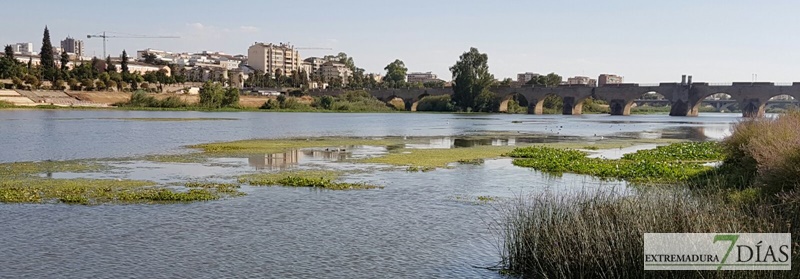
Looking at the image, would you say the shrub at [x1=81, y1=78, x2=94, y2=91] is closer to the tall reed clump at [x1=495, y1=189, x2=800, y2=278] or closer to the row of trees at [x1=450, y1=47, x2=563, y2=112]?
the row of trees at [x1=450, y1=47, x2=563, y2=112]

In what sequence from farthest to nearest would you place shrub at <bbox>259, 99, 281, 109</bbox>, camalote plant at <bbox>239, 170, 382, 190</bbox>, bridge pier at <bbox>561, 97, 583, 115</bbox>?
1. bridge pier at <bbox>561, 97, 583, 115</bbox>
2. shrub at <bbox>259, 99, 281, 109</bbox>
3. camalote plant at <bbox>239, 170, 382, 190</bbox>

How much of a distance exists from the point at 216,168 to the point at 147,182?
490 centimetres

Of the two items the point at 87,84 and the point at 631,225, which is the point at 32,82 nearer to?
the point at 87,84

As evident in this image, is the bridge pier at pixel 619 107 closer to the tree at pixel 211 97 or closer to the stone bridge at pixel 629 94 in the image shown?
the stone bridge at pixel 629 94

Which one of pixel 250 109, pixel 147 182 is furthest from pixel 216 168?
pixel 250 109

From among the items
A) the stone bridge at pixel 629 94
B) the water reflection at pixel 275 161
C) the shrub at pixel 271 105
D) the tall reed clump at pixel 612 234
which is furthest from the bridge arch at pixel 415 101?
the tall reed clump at pixel 612 234

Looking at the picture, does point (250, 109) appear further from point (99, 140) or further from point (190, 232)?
point (190, 232)

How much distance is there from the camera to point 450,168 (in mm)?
30172

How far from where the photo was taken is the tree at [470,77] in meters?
141

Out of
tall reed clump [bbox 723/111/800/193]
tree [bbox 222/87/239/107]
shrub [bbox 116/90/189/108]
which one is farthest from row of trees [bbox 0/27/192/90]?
tall reed clump [bbox 723/111/800/193]

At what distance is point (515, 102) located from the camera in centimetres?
15825

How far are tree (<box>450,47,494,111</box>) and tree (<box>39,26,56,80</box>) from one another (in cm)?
7530

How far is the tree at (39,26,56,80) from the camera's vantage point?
13625cm

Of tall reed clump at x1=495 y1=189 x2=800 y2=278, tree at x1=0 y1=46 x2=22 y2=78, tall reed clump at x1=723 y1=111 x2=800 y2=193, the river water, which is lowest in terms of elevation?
the river water
